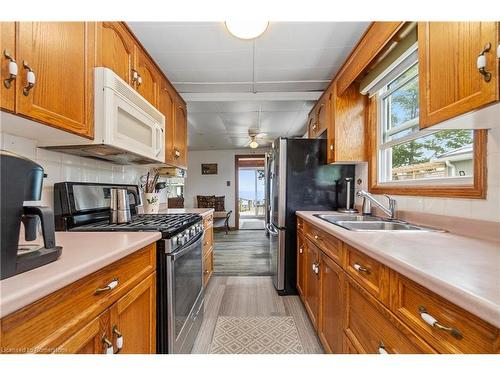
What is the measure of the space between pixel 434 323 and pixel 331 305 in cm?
85

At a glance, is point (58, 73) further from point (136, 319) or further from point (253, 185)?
point (253, 185)

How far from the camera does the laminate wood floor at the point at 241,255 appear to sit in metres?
3.15

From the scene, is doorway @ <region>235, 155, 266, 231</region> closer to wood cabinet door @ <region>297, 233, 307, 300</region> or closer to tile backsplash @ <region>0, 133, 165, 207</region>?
wood cabinet door @ <region>297, 233, 307, 300</region>

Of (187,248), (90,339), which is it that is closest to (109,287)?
(90,339)

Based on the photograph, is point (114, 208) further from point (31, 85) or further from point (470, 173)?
point (470, 173)

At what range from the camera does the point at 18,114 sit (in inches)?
33.0

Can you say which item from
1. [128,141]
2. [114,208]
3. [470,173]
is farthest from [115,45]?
[470,173]

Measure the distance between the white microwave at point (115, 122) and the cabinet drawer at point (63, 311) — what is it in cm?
71

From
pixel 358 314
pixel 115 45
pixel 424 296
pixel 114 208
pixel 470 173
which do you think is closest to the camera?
pixel 424 296

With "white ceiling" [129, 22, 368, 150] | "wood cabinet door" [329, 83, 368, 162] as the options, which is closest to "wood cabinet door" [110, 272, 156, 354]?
"white ceiling" [129, 22, 368, 150]

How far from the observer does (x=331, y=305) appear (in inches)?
54.3

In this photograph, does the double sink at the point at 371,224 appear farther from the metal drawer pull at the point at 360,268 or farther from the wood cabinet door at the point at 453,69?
the wood cabinet door at the point at 453,69

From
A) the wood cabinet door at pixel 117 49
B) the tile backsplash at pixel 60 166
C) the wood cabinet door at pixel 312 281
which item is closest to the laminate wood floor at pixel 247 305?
the wood cabinet door at pixel 312 281

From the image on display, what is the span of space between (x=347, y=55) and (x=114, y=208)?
221 cm
